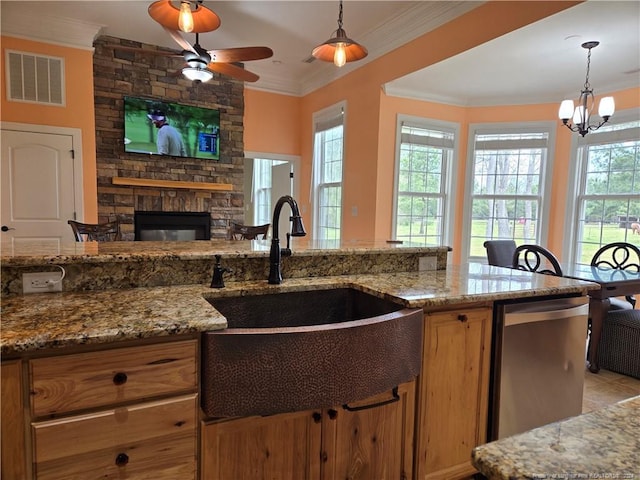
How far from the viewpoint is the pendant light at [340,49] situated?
9.17 ft

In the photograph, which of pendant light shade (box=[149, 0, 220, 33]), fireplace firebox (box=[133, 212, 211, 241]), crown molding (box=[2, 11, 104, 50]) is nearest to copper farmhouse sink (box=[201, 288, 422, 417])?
pendant light shade (box=[149, 0, 220, 33])

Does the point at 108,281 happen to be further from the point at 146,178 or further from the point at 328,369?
the point at 146,178

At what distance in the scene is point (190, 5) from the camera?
2590 millimetres

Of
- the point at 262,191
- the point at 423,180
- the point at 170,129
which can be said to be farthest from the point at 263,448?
the point at 262,191

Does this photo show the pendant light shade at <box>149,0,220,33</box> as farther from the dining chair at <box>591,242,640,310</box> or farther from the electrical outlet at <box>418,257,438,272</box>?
the dining chair at <box>591,242,640,310</box>

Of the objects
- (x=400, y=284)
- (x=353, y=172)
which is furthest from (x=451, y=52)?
(x=400, y=284)

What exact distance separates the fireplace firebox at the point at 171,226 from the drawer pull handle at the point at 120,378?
425cm

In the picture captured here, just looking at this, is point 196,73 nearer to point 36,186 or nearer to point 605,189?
point 36,186

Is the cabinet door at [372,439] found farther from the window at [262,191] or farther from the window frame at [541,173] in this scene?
the window at [262,191]

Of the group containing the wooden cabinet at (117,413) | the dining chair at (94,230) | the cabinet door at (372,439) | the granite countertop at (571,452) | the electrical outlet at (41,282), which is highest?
the dining chair at (94,230)

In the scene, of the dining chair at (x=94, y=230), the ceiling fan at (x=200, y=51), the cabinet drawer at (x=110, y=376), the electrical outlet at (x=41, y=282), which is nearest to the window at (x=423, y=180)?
the ceiling fan at (x=200, y=51)

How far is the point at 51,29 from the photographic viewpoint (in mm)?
4227

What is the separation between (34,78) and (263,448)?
4695mm

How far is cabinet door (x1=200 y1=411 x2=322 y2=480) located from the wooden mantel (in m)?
4.30
